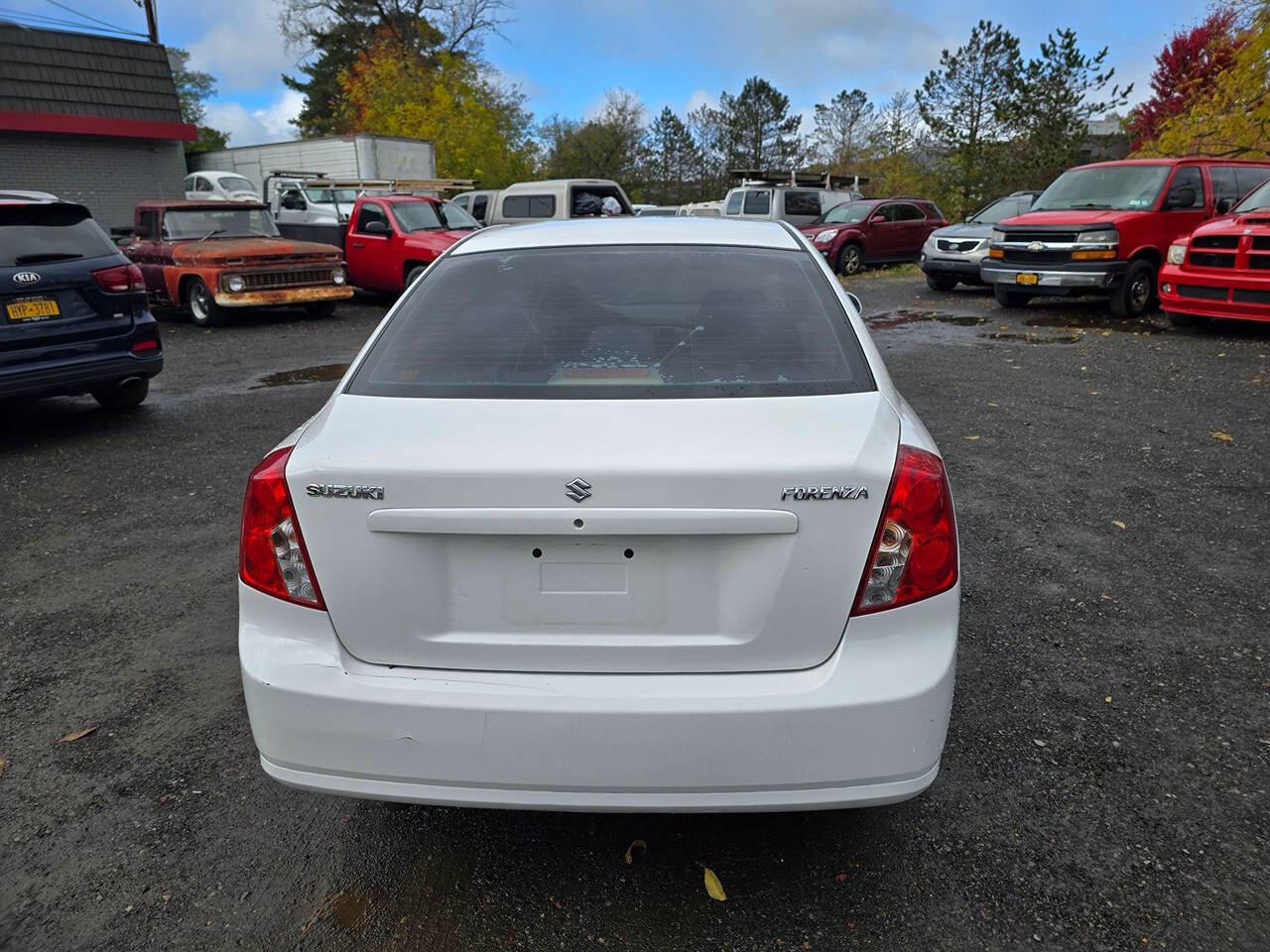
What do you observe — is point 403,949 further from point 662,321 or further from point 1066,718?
point 1066,718

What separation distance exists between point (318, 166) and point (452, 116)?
10.3 meters

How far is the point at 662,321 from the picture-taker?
291cm

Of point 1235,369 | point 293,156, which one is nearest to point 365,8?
point 293,156

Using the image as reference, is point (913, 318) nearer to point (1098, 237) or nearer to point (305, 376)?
point (1098, 237)

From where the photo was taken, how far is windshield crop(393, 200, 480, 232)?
15422 mm

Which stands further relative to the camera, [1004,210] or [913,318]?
[1004,210]

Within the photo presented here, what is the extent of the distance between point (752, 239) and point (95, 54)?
73.1 ft

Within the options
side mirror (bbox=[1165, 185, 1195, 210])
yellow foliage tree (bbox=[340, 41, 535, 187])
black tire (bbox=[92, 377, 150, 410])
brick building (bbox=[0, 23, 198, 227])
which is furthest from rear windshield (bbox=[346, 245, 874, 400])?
yellow foliage tree (bbox=[340, 41, 535, 187])

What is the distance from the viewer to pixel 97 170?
68.6 feet

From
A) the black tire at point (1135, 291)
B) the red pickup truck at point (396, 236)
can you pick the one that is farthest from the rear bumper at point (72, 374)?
the black tire at point (1135, 291)

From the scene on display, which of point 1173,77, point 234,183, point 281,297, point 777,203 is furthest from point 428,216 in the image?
point 1173,77

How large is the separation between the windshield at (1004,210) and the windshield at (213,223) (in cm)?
1222

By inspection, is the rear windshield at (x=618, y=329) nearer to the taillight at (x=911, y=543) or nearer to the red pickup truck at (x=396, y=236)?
the taillight at (x=911, y=543)

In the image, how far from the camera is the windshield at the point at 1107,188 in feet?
41.5
